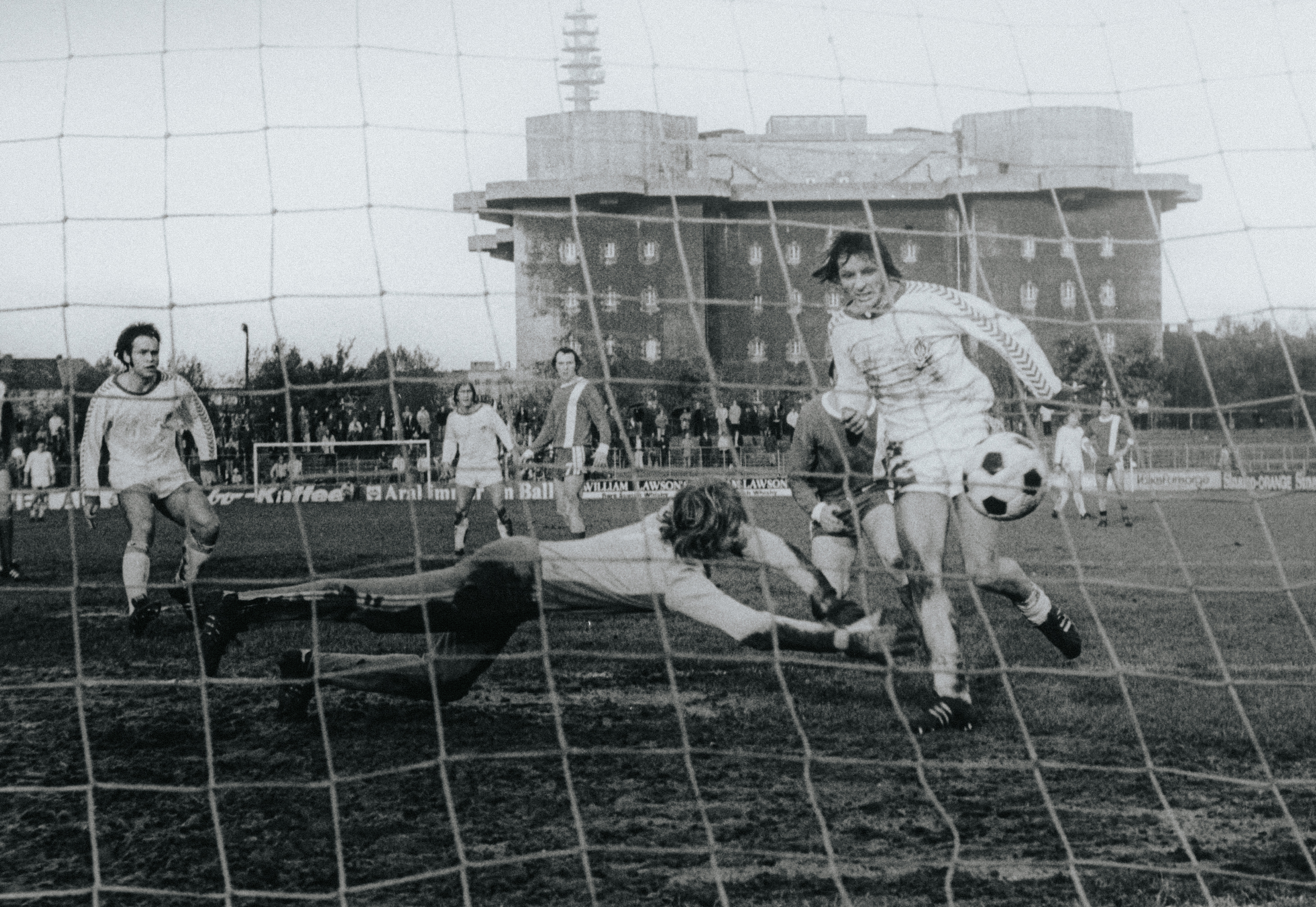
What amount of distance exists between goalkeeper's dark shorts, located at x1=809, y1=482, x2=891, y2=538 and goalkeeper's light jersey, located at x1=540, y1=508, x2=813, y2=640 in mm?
1474

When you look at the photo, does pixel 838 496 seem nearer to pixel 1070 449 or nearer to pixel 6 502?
pixel 6 502

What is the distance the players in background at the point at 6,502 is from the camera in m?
8.49

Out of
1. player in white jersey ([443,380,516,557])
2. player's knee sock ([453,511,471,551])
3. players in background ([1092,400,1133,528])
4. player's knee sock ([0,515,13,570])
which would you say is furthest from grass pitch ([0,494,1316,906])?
players in background ([1092,400,1133,528])

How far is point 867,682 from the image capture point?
213 inches

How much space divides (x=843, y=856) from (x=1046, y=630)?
2.23 meters

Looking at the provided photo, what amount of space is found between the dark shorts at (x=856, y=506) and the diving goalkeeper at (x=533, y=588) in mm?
1384

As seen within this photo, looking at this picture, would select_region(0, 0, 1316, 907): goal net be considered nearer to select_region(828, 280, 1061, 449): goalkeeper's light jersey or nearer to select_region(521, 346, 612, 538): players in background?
select_region(828, 280, 1061, 449): goalkeeper's light jersey

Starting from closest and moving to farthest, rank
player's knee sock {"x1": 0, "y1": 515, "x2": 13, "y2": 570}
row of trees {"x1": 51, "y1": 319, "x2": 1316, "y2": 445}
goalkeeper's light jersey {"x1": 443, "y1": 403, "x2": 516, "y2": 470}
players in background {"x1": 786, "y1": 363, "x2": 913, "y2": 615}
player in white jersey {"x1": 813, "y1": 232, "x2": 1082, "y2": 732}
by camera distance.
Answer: player in white jersey {"x1": 813, "y1": 232, "x2": 1082, "y2": 732}
row of trees {"x1": 51, "y1": 319, "x2": 1316, "y2": 445}
players in background {"x1": 786, "y1": 363, "x2": 913, "y2": 615}
player's knee sock {"x1": 0, "y1": 515, "x2": 13, "y2": 570}
goalkeeper's light jersey {"x1": 443, "y1": 403, "x2": 516, "y2": 470}

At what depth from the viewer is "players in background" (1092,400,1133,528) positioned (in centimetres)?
1473

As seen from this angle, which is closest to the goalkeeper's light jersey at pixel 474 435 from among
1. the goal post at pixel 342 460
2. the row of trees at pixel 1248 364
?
the goal post at pixel 342 460

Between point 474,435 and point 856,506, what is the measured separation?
6548mm

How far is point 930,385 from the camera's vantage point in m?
4.88

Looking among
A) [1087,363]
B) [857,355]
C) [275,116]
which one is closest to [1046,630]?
[857,355]

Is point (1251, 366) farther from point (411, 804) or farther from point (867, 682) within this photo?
point (411, 804)
